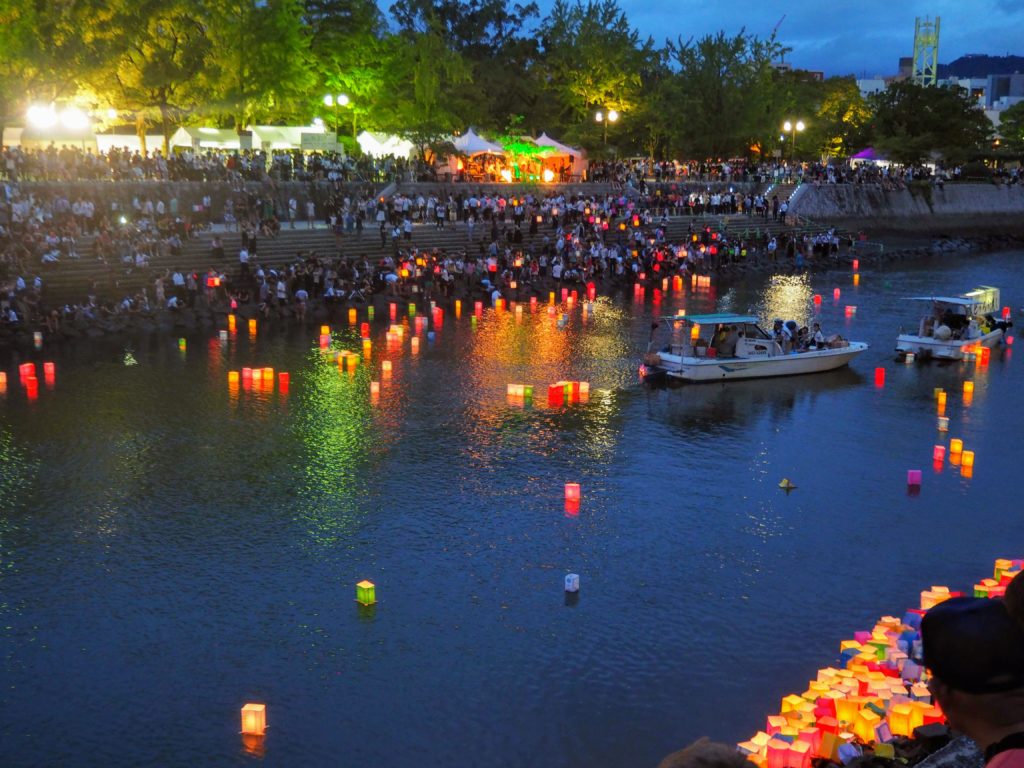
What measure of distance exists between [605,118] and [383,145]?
66.6ft

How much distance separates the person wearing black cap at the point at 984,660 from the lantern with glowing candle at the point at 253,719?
8854 millimetres

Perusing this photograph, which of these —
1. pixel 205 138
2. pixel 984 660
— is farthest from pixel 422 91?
pixel 984 660

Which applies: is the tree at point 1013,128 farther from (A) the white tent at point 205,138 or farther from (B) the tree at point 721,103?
(A) the white tent at point 205,138

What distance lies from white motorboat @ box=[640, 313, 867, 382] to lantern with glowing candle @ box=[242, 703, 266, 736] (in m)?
18.0

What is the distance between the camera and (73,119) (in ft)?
156

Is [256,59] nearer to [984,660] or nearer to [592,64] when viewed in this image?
[592,64]

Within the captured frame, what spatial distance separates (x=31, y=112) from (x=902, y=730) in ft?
138

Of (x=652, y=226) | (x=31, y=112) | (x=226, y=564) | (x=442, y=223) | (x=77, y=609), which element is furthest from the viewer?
(x=652, y=226)

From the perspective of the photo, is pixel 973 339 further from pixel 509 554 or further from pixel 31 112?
pixel 31 112

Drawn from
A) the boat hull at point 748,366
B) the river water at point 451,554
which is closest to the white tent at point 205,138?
the river water at point 451,554

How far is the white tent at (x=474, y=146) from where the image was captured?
2334 inches

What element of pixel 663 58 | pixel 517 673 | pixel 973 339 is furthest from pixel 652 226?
pixel 517 673

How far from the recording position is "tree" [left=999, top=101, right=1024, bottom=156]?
10138 cm

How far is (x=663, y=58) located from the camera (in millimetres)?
88000
